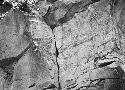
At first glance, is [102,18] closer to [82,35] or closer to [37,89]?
[82,35]

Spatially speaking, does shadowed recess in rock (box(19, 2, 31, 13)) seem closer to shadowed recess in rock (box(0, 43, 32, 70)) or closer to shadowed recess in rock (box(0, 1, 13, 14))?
shadowed recess in rock (box(0, 1, 13, 14))

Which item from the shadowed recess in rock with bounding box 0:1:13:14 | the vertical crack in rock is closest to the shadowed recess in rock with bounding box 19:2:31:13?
the shadowed recess in rock with bounding box 0:1:13:14

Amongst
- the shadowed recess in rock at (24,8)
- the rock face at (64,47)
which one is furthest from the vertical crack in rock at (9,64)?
the shadowed recess in rock at (24,8)

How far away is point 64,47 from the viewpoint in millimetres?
8398

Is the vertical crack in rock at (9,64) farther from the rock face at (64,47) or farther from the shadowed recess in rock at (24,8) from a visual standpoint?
the shadowed recess in rock at (24,8)

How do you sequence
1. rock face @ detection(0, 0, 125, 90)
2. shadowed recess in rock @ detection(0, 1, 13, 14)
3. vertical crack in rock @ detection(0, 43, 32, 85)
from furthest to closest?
shadowed recess in rock @ detection(0, 1, 13, 14)
vertical crack in rock @ detection(0, 43, 32, 85)
rock face @ detection(0, 0, 125, 90)

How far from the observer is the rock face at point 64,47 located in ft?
25.0

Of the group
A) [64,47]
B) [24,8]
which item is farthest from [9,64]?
[24,8]

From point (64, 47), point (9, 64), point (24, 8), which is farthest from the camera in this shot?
point (24, 8)

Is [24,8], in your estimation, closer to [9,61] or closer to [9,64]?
[9,61]

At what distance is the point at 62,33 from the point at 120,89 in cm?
315

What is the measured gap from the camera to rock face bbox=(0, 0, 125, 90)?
301 inches

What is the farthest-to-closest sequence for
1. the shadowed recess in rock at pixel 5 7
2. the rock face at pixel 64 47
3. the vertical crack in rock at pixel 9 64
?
the shadowed recess in rock at pixel 5 7 < the vertical crack in rock at pixel 9 64 < the rock face at pixel 64 47

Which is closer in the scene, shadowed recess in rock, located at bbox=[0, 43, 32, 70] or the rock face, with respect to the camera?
the rock face
